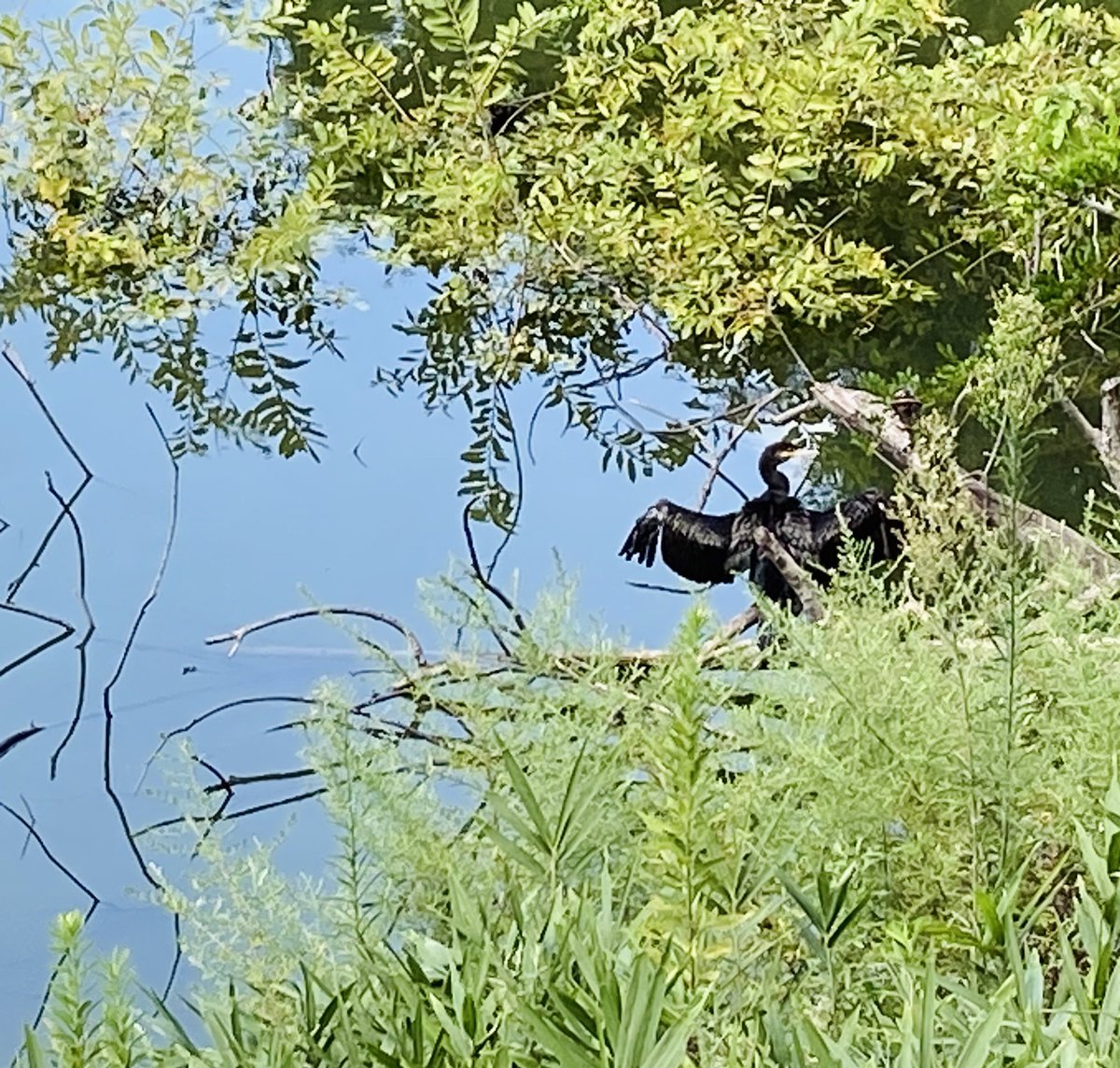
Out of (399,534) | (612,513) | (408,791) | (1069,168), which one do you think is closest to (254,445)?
(399,534)

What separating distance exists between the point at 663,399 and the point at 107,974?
878 mm

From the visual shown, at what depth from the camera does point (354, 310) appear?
1.10 meters

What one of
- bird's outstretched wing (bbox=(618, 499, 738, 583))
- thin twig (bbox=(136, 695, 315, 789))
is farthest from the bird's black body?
thin twig (bbox=(136, 695, 315, 789))

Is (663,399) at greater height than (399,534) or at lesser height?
greater

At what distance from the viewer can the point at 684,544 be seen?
1.01 meters

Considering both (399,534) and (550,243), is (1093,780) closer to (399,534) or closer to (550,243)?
(399,534)

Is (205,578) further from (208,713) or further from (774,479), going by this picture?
(774,479)

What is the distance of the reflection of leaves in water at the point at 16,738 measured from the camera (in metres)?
0.83

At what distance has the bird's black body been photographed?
983 mm

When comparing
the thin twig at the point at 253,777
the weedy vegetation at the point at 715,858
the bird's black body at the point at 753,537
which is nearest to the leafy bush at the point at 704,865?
the weedy vegetation at the point at 715,858

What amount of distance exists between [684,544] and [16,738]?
484 mm

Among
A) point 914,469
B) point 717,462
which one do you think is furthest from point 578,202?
point 914,469

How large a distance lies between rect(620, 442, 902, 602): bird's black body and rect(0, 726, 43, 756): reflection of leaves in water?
430 millimetres

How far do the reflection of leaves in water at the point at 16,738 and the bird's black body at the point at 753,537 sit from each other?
430 mm
